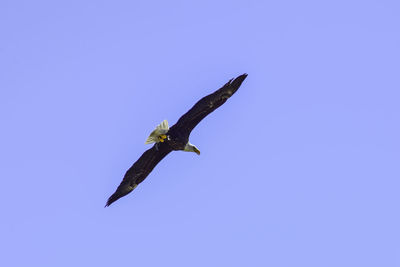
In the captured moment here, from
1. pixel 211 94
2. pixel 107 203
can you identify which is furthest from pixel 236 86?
pixel 107 203

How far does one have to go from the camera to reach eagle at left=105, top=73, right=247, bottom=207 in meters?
28.6

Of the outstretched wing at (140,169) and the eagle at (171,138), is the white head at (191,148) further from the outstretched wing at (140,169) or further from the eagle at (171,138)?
the outstretched wing at (140,169)

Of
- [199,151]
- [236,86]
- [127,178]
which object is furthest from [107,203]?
[236,86]

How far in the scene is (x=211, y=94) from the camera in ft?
93.6

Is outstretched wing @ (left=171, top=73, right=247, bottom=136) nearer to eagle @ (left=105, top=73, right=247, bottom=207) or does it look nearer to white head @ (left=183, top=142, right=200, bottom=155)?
eagle @ (left=105, top=73, right=247, bottom=207)

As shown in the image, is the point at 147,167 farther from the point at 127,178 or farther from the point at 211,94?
the point at 211,94

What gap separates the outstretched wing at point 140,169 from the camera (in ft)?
97.0

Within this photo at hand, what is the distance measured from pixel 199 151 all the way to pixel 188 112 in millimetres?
1961

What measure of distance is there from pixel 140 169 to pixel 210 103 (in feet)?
9.34

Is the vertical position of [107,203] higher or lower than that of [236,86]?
lower

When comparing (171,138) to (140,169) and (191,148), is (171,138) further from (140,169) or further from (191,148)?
(140,169)

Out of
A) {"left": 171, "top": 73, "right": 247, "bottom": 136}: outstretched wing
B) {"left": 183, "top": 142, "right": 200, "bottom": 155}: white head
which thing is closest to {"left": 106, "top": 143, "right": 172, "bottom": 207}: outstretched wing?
{"left": 183, "top": 142, "right": 200, "bottom": 155}: white head

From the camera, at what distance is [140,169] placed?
97.7 ft

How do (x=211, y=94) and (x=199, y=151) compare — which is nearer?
(x=211, y=94)
